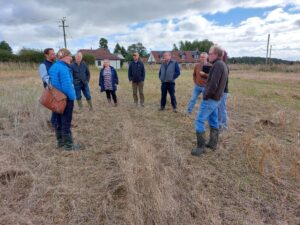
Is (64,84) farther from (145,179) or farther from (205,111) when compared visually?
(205,111)

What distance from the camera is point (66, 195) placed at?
2717 millimetres

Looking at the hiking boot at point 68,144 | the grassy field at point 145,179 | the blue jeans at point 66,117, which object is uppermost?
the blue jeans at point 66,117

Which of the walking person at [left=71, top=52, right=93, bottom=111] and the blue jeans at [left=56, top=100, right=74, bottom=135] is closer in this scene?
the blue jeans at [left=56, top=100, right=74, bottom=135]

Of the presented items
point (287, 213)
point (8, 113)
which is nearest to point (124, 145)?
point (287, 213)

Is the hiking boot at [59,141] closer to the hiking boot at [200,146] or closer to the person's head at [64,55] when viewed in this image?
the person's head at [64,55]

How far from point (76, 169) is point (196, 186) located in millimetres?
1727

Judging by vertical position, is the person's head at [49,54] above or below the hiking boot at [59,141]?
above

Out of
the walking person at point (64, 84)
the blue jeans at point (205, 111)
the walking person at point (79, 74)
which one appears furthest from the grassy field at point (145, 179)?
the walking person at point (79, 74)

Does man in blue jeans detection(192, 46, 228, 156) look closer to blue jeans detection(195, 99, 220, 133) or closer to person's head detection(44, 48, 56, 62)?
blue jeans detection(195, 99, 220, 133)

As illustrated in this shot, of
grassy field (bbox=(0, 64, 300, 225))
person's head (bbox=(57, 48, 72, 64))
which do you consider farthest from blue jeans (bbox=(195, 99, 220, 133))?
person's head (bbox=(57, 48, 72, 64))

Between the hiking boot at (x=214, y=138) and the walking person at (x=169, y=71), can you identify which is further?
the walking person at (x=169, y=71)

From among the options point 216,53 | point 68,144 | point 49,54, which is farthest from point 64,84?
point 216,53

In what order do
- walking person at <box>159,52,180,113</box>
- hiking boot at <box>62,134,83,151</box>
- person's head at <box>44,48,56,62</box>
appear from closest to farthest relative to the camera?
hiking boot at <box>62,134,83,151</box> < person's head at <box>44,48,56,62</box> < walking person at <box>159,52,180,113</box>

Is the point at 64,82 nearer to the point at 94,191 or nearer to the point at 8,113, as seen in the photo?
the point at 94,191
